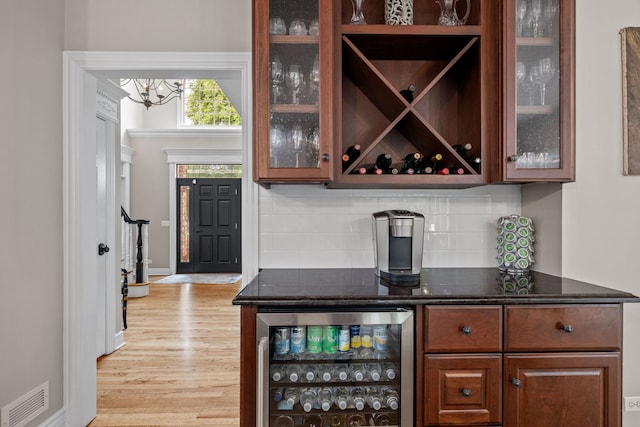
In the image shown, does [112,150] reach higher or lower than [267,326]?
higher

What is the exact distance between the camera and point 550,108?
183 centimetres

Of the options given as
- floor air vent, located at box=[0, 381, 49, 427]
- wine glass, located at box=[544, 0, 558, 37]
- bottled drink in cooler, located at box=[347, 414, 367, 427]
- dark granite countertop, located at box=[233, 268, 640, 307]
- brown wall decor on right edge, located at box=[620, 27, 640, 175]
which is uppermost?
wine glass, located at box=[544, 0, 558, 37]

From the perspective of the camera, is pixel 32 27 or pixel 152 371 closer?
pixel 32 27

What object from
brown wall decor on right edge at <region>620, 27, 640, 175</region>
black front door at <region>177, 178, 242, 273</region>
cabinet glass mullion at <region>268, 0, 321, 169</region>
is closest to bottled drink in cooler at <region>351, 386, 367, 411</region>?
cabinet glass mullion at <region>268, 0, 321, 169</region>

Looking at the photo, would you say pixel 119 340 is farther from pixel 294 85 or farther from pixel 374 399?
pixel 294 85

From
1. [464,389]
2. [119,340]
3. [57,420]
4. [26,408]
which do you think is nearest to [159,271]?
[119,340]

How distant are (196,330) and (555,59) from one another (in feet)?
12.7

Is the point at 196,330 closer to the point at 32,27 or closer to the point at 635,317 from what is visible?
the point at 32,27

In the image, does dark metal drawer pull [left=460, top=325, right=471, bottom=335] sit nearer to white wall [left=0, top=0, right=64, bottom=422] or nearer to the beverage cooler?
the beverage cooler

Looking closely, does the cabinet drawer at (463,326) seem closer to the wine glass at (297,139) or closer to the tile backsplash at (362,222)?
the tile backsplash at (362,222)

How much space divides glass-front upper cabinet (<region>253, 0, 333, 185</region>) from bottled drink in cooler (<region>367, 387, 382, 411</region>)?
94 centimetres

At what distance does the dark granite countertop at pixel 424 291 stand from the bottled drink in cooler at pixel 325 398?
0.40 meters

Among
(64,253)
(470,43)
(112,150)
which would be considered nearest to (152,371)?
(64,253)

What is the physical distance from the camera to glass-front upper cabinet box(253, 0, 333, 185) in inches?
70.6
